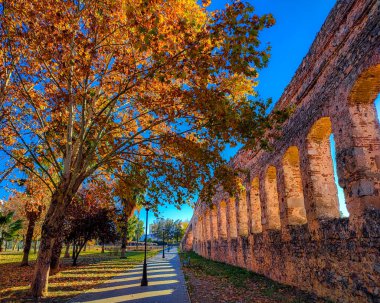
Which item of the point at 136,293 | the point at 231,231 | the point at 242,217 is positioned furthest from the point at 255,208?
the point at 136,293

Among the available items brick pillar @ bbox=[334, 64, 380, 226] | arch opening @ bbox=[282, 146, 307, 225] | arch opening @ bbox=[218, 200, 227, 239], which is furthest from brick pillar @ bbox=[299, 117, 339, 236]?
arch opening @ bbox=[218, 200, 227, 239]

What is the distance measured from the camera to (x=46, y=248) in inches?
359

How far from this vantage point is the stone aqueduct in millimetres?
6312

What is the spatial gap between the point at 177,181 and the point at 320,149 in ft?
15.9

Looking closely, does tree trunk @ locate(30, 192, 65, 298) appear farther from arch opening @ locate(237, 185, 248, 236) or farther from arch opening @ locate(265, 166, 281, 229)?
arch opening @ locate(237, 185, 248, 236)

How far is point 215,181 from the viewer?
31.0 ft

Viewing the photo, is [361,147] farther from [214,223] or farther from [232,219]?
[214,223]

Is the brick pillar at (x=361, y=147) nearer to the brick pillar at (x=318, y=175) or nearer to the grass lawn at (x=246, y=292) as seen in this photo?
the brick pillar at (x=318, y=175)

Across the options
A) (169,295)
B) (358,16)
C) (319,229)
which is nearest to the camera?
(358,16)

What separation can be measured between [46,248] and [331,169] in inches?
370

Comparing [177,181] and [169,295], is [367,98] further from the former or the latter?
[169,295]

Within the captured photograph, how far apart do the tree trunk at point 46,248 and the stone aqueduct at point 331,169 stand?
25.5 feet

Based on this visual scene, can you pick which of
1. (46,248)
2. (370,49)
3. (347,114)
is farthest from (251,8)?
(46,248)

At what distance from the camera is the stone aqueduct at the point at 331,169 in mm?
6312
